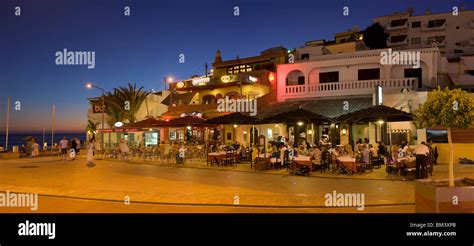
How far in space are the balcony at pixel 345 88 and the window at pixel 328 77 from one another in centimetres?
80

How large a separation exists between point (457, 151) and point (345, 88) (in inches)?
298

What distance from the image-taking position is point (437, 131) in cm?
1864

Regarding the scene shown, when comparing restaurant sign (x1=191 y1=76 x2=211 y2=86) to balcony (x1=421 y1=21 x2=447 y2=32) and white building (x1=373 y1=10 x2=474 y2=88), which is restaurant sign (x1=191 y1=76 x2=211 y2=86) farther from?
balcony (x1=421 y1=21 x2=447 y2=32)

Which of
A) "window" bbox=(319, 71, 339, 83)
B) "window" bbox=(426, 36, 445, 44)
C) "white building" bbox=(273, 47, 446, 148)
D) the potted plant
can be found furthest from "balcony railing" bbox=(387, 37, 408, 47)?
the potted plant

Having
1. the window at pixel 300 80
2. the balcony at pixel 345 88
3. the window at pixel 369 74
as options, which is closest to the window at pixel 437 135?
the balcony at pixel 345 88

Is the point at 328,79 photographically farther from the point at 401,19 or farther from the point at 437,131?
the point at 401,19

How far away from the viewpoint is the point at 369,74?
22.9m

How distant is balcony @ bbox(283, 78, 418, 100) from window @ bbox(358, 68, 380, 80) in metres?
0.90

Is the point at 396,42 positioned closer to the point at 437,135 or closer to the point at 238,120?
the point at 437,135

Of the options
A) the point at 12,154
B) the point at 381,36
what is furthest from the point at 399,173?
the point at 381,36

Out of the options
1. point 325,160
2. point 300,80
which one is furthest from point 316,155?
point 300,80
